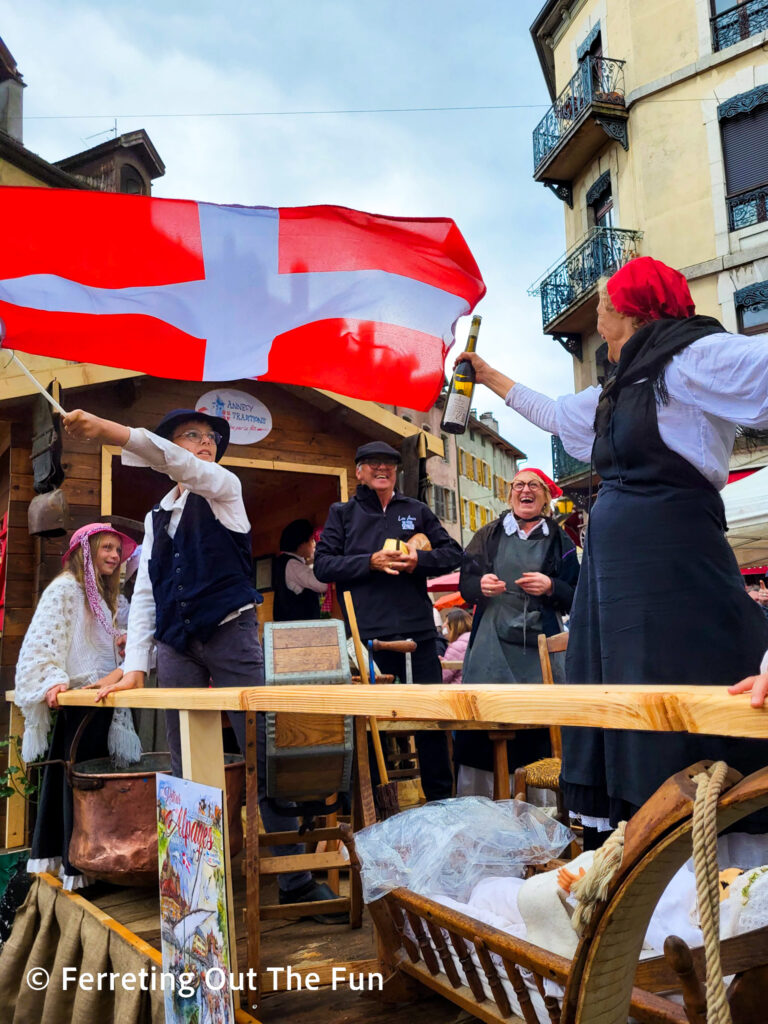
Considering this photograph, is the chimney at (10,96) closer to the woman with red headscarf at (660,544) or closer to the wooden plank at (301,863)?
the wooden plank at (301,863)

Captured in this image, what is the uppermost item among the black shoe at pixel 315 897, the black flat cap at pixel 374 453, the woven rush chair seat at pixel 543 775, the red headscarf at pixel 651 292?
the black flat cap at pixel 374 453

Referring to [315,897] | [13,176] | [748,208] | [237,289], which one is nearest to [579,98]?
[748,208]

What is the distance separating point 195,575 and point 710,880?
110 inches

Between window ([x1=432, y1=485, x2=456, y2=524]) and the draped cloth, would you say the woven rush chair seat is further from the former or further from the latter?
window ([x1=432, y1=485, x2=456, y2=524])

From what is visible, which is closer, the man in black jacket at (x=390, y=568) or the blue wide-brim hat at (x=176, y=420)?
the blue wide-brim hat at (x=176, y=420)

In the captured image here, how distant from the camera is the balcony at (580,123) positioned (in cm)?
1791

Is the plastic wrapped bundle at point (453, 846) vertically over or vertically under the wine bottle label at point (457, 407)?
under

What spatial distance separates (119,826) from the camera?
12.1 ft

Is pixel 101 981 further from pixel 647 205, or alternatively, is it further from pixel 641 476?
pixel 647 205

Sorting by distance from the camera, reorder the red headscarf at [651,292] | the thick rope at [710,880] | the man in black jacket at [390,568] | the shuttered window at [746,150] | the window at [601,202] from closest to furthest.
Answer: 1. the thick rope at [710,880]
2. the red headscarf at [651,292]
3. the man in black jacket at [390,568]
4. the shuttered window at [746,150]
5. the window at [601,202]

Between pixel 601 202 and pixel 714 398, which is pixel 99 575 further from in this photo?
pixel 601 202

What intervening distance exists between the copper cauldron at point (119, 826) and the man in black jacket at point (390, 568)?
0.92 meters

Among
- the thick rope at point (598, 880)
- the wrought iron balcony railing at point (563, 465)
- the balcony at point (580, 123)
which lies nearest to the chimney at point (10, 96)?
the balcony at point (580, 123)

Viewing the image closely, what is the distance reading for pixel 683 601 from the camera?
197 cm
